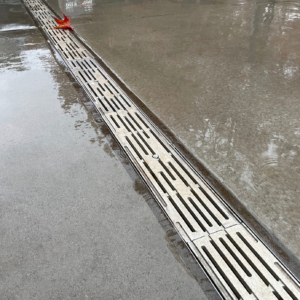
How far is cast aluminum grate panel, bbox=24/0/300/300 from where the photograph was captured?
1281 mm

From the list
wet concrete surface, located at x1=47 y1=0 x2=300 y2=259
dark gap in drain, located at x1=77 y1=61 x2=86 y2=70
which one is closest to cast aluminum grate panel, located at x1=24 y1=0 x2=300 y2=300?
wet concrete surface, located at x1=47 y1=0 x2=300 y2=259

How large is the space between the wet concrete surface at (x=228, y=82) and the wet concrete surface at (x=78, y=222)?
1.94 ft

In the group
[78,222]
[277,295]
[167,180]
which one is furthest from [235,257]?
[78,222]

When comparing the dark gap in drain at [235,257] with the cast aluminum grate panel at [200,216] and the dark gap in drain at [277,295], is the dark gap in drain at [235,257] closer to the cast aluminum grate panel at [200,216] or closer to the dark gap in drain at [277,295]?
the cast aluminum grate panel at [200,216]

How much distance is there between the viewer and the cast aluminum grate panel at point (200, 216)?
4.20 ft

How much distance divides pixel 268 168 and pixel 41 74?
2.81 meters

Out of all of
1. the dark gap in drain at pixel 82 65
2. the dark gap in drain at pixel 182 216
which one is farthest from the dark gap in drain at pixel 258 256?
the dark gap in drain at pixel 82 65

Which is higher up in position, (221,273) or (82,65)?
(82,65)

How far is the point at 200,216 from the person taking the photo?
5.26 ft

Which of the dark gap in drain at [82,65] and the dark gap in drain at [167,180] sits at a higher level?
the dark gap in drain at [82,65]

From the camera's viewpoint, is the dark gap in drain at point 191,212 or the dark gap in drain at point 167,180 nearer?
the dark gap in drain at point 191,212

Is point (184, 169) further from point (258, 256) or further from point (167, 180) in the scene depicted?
point (258, 256)

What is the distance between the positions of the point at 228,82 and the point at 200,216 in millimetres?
1936

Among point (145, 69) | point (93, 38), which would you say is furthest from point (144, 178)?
point (93, 38)
